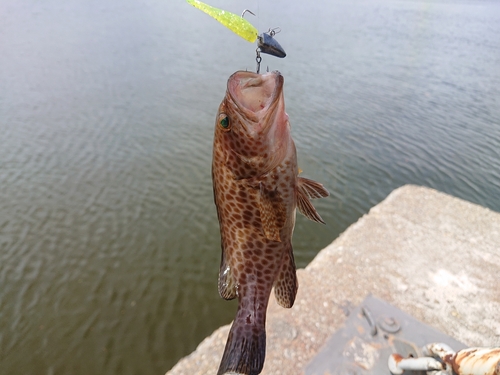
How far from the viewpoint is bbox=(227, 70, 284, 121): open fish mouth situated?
78.2 inches

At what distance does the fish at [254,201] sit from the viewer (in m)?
2.11

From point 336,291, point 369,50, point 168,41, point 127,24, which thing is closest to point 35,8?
point 127,24

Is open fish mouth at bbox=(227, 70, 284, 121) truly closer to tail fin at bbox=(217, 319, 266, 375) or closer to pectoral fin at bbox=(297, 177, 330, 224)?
pectoral fin at bbox=(297, 177, 330, 224)

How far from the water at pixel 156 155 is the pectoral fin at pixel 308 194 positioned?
227 inches

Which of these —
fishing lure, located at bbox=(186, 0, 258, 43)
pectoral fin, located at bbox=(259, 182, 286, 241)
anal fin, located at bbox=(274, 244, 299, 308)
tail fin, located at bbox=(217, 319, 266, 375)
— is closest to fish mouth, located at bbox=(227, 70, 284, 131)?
fishing lure, located at bbox=(186, 0, 258, 43)

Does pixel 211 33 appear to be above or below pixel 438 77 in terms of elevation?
below

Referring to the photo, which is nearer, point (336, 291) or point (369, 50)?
point (336, 291)

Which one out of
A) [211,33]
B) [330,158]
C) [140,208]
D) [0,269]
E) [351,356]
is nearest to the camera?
[351,356]

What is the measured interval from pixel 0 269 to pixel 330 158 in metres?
9.63

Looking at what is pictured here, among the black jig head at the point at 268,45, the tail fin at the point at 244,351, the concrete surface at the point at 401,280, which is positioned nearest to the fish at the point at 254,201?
the tail fin at the point at 244,351

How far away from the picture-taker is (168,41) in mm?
21125

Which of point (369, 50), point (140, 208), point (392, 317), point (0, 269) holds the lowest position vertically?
point (0, 269)

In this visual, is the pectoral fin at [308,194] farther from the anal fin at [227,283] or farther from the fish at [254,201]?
the anal fin at [227,283]

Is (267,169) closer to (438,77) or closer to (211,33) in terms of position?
(438,77)
